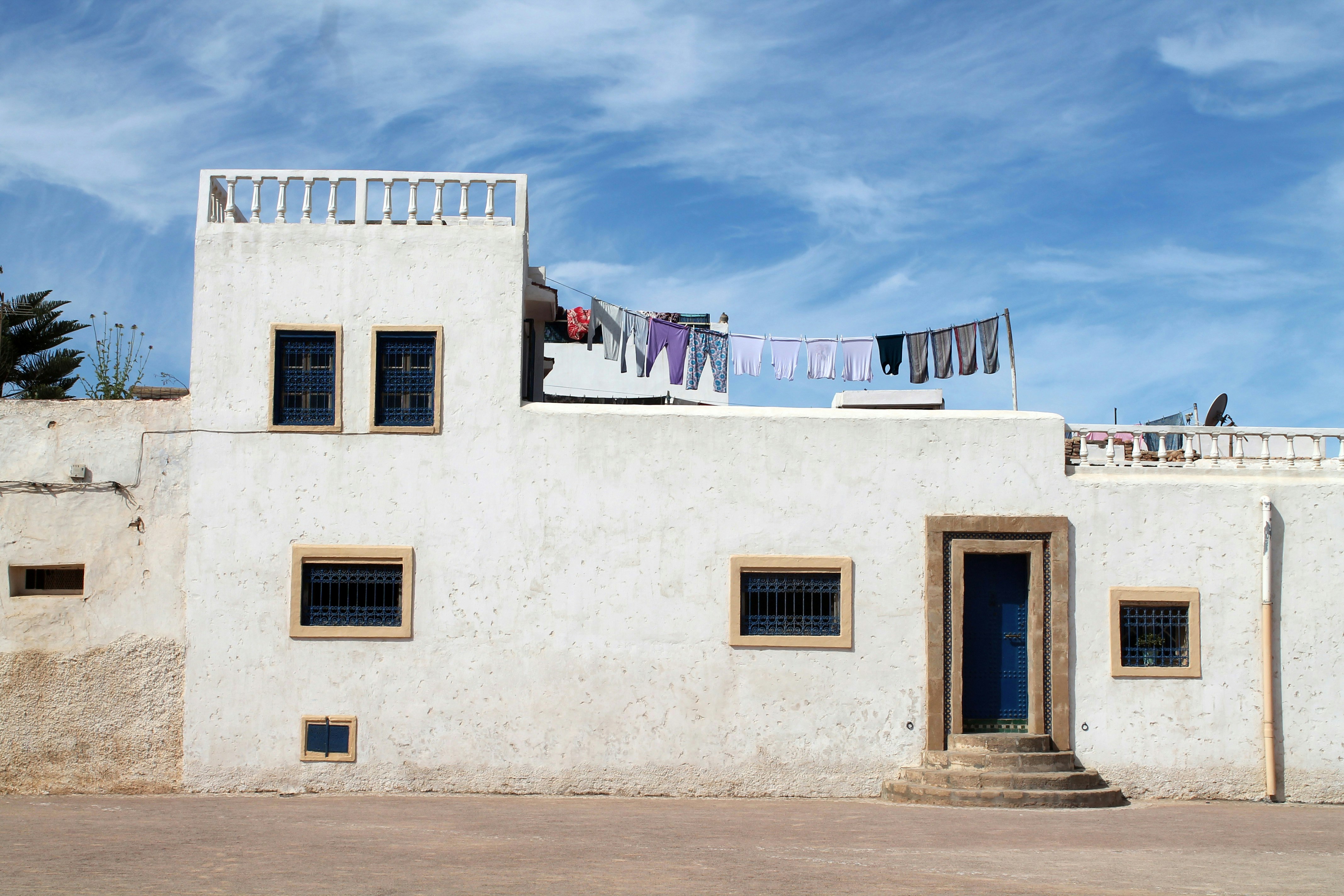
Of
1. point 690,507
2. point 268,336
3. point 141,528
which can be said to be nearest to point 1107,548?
point 690,507

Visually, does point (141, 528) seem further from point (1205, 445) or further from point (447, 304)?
point (1205, 445)

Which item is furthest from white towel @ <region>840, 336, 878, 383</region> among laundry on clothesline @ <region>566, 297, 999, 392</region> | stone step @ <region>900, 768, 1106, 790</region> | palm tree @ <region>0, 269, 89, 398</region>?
palm tree @ <region>0, 269, 89, 398</region>

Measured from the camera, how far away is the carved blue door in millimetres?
11789

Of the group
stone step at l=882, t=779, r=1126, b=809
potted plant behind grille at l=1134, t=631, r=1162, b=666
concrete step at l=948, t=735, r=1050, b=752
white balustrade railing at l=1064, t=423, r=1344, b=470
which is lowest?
stone step at l=882, t=779, r=1126, b=809

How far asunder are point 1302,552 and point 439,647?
8.48 metres

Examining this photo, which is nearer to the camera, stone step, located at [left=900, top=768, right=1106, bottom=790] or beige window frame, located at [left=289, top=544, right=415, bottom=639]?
stone step, located at [left=900, top=768, right=1106, bottom=790]

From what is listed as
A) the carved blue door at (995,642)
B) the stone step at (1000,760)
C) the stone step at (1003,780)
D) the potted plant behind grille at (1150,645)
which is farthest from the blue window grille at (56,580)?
the potted plant behind grille at (1150,645)

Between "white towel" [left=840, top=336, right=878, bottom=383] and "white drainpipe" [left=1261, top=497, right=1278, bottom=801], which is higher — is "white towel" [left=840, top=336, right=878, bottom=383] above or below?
above

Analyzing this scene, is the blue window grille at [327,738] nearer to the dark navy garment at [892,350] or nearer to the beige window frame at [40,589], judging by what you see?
the beige window frame at [40,589]

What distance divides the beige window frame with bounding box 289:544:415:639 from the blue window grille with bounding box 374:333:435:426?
1.26 m

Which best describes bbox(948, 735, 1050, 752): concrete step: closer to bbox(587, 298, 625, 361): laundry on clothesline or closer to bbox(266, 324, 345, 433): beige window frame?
bbox(587, 298, 625, 361): laundry on clothesline

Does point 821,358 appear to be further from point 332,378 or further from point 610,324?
point 332,378

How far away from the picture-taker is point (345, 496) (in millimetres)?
11648

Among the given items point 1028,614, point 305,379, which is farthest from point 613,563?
point 1028,614
